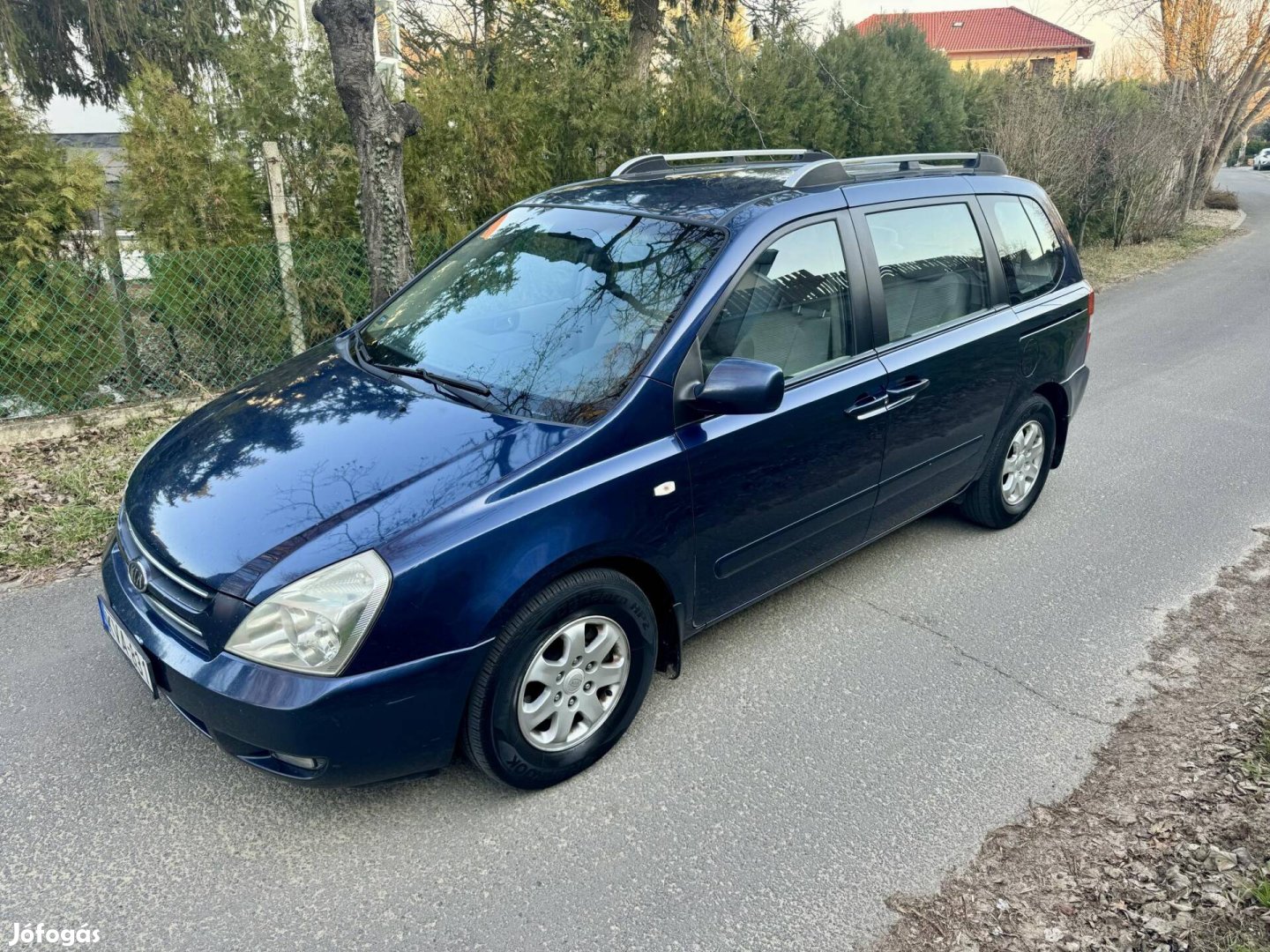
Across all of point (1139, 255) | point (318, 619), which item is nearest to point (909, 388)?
point (318, 619)

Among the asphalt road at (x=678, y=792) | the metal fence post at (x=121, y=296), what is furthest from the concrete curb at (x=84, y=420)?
the asphalt road at (x=678, y=792)

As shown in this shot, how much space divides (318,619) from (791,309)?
2.02 metres

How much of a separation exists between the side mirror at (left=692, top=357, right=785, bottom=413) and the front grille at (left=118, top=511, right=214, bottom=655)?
1.61 meters

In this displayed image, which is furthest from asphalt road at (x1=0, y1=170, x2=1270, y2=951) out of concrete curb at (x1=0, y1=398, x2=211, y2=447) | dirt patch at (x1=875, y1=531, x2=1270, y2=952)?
concrete curb at (x1=0, y1=398, x2=211, y2=447)

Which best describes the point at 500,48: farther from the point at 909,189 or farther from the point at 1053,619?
the point at 1053,619

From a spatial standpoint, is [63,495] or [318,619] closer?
[318,619]

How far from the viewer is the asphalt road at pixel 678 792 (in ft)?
8.09

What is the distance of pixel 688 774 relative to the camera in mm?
3010

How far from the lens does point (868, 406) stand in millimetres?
3625

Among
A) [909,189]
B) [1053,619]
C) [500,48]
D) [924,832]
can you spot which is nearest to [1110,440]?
[1053,619]

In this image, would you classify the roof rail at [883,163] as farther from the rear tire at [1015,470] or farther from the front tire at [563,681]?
the front tire at [563,681]

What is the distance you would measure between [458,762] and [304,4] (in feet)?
59.8

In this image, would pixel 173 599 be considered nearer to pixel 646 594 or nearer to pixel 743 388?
pixel 646 594

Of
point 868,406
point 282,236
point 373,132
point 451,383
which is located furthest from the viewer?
point 282,236
